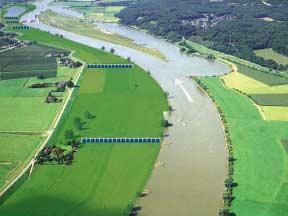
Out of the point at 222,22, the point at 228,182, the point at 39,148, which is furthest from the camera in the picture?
the point at 222,22

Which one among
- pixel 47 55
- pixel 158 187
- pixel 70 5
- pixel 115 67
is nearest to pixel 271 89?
pixel 115 67

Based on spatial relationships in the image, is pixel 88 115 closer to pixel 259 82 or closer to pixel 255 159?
pixel 255 159

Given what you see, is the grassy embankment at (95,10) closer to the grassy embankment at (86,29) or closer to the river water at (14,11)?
the grassy embankment at (86,29)

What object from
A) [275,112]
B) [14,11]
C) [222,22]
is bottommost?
[275,112]

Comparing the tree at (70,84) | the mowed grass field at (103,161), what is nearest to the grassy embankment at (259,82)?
the mowed grass field at (103,161)

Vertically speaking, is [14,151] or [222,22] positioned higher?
[222,22]

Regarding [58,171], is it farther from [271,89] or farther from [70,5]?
[70,5]

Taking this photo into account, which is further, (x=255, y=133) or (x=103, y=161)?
(x=255, y=133)

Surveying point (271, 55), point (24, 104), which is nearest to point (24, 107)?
point (24, 104)
